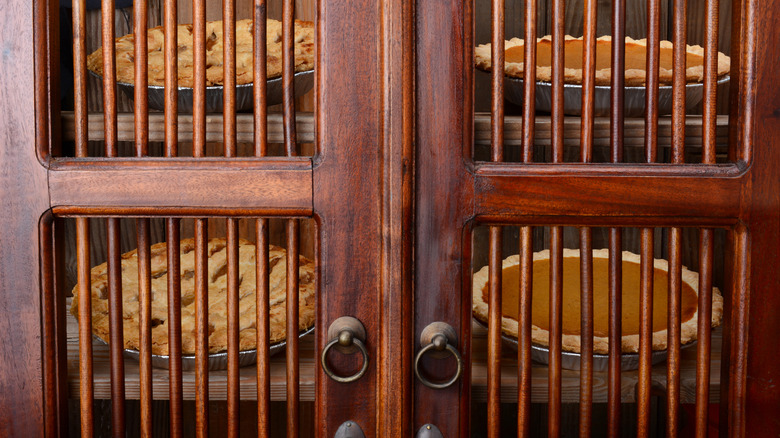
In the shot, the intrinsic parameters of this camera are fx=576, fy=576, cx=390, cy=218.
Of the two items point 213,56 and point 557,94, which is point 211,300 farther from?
point 557,94

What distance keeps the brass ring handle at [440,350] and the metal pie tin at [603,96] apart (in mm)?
328

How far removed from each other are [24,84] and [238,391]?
41 cm

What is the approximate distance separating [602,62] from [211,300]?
2.15 ft

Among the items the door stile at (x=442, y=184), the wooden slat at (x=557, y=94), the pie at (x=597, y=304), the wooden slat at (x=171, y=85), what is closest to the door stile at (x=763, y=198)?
the pie at (x=597, y=304)

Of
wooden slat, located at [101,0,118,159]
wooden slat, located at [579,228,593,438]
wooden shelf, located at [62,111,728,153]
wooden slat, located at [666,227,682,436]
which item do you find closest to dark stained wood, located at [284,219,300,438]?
wooden shelf, located at [62,111,728,153]

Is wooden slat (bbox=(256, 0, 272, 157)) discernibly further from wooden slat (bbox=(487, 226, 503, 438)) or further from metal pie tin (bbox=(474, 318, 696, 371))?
metal pie tin (bbox=(474, 318, 696, 371))

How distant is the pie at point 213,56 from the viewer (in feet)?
2.46

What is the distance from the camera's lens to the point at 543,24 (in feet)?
3.42

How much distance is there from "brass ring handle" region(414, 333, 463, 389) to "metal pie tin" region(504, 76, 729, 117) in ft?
1.07

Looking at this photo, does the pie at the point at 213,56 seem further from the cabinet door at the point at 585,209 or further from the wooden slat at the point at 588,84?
the wooden slat at the point at 588,84

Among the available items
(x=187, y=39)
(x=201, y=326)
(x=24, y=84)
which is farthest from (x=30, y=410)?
(x=187, y=39)

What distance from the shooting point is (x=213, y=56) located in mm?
825

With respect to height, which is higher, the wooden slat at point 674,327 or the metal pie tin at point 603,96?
the metal pie tin at point 603,96

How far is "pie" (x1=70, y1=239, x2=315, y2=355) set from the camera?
2.33 feet
